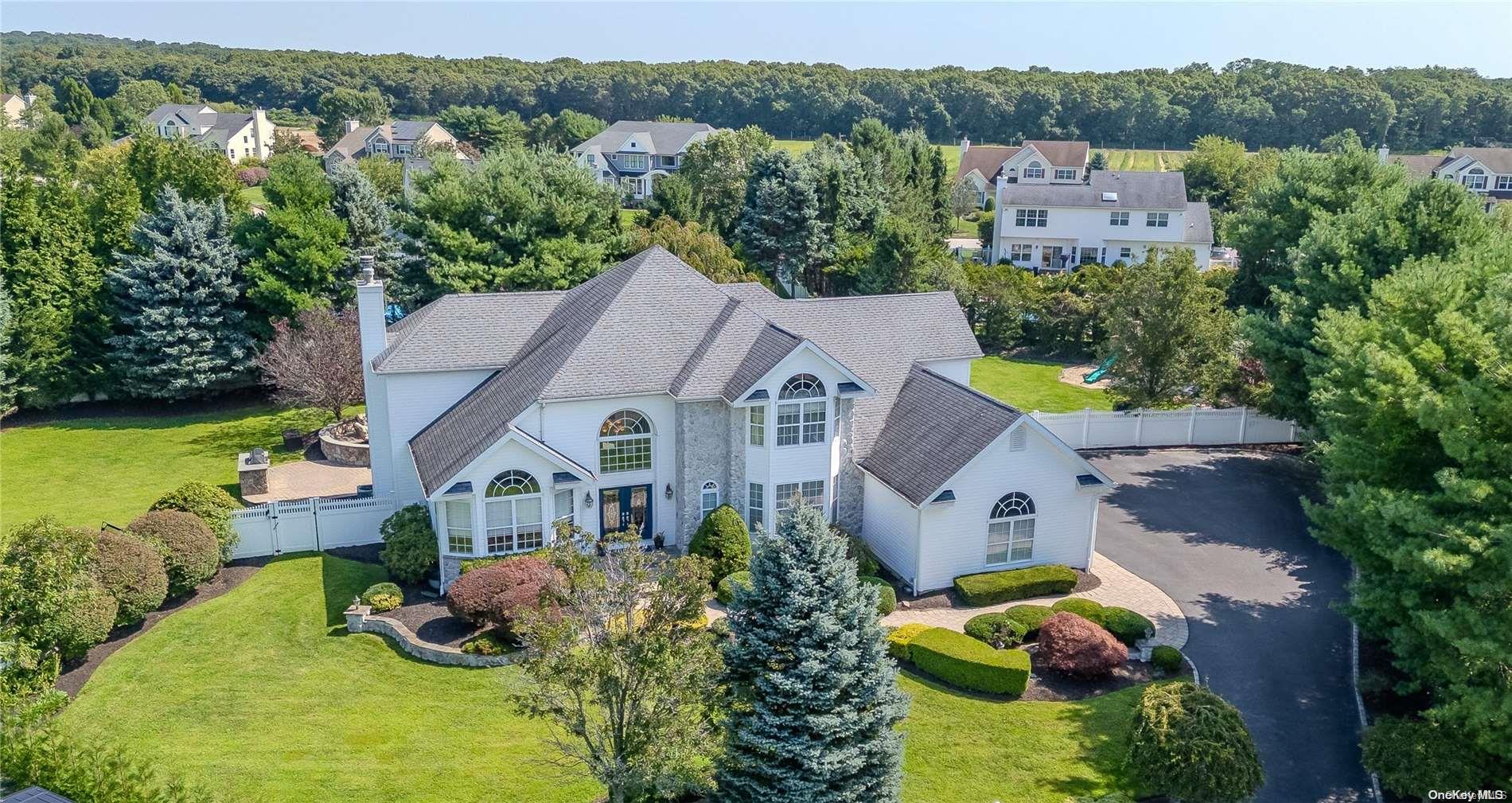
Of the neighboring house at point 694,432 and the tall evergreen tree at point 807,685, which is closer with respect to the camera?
the tall evergreen tree at point 807,685

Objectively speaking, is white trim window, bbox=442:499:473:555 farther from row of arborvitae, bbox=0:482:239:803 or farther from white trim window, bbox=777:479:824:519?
white trim window, bbox=777:479:824:519

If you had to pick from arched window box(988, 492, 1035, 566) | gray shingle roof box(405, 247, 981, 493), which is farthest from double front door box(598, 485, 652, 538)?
arched window box(988, 492, 1035, 566)

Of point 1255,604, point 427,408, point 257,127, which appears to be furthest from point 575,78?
point 1255,604

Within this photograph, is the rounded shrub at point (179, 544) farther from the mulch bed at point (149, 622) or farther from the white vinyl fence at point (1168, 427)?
the white vinyl fence at point (1168, 427)

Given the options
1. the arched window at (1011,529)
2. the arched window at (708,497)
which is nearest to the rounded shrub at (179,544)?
the arched window at (708,497)

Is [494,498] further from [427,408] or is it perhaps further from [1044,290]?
[1044,290]

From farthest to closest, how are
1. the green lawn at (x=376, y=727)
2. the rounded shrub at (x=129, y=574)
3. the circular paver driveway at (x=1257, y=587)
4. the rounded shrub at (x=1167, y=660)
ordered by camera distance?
the rounded shrub at (x=129, y=574), the rounded shrub at (x=1167, y=660), the circular paver driveway at (x=1257, y=587), the green lawn at (x=376, y=727)

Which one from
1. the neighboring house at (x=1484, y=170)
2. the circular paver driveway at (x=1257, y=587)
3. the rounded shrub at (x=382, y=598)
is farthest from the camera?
the neighboring house at (x=1484, y=170)

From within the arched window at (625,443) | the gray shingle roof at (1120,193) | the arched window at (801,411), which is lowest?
the arched window at (625,443)
